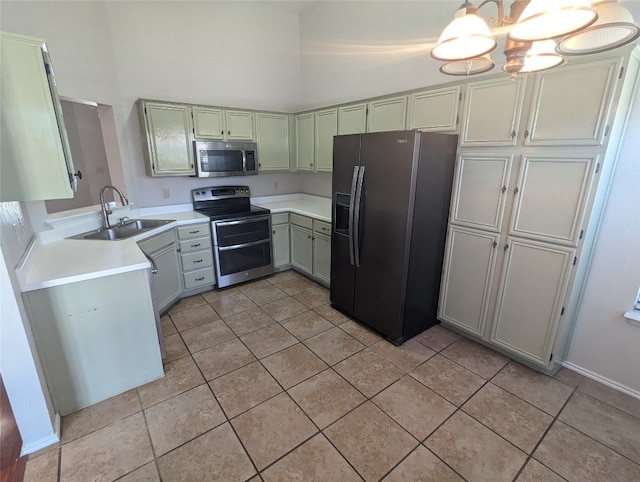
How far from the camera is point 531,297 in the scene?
2209mm

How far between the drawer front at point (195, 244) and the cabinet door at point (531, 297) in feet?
9.48

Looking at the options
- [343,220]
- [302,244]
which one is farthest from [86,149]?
[343,220]

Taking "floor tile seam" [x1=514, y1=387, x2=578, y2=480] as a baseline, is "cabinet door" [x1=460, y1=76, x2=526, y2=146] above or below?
above

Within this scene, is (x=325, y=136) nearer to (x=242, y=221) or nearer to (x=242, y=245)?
(x=242, y=221)

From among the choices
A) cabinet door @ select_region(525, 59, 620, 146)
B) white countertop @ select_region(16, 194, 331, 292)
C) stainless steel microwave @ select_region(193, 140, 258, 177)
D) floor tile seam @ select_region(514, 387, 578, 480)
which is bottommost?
floor tile seam @ select_region(514, 387, 578, 480)

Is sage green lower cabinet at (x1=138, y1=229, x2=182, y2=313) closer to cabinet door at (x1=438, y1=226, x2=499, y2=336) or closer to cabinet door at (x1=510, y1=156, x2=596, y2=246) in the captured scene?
cabinet door at (x1=438, y1=226, x2=499, y2=336)

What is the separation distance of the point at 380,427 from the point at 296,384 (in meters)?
0.63

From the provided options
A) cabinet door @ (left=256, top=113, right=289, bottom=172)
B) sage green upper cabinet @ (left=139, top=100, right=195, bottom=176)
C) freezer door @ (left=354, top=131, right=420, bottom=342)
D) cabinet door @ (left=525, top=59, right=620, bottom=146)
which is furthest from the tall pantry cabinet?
sage green upper cabinet @ (left=139, top=100, right=195, bottom=176)

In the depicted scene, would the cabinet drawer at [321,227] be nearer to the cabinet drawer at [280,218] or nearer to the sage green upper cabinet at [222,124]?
the cabinet drawer at [280,218]

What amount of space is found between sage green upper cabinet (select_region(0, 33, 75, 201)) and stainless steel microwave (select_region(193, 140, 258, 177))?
6.15ft

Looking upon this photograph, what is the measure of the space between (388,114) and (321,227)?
4.45ft

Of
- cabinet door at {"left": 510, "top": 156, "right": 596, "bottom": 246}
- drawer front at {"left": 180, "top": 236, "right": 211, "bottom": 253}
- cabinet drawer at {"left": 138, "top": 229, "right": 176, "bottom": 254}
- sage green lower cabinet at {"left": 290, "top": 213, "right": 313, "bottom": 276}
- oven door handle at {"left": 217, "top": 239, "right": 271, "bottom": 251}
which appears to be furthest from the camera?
sage green lower cabinet at {"left": 290, "top": 213, "right": 313, "bottom": 276}

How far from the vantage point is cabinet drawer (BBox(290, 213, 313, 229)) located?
3.67 m

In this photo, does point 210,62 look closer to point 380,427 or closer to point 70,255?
point 70,255
